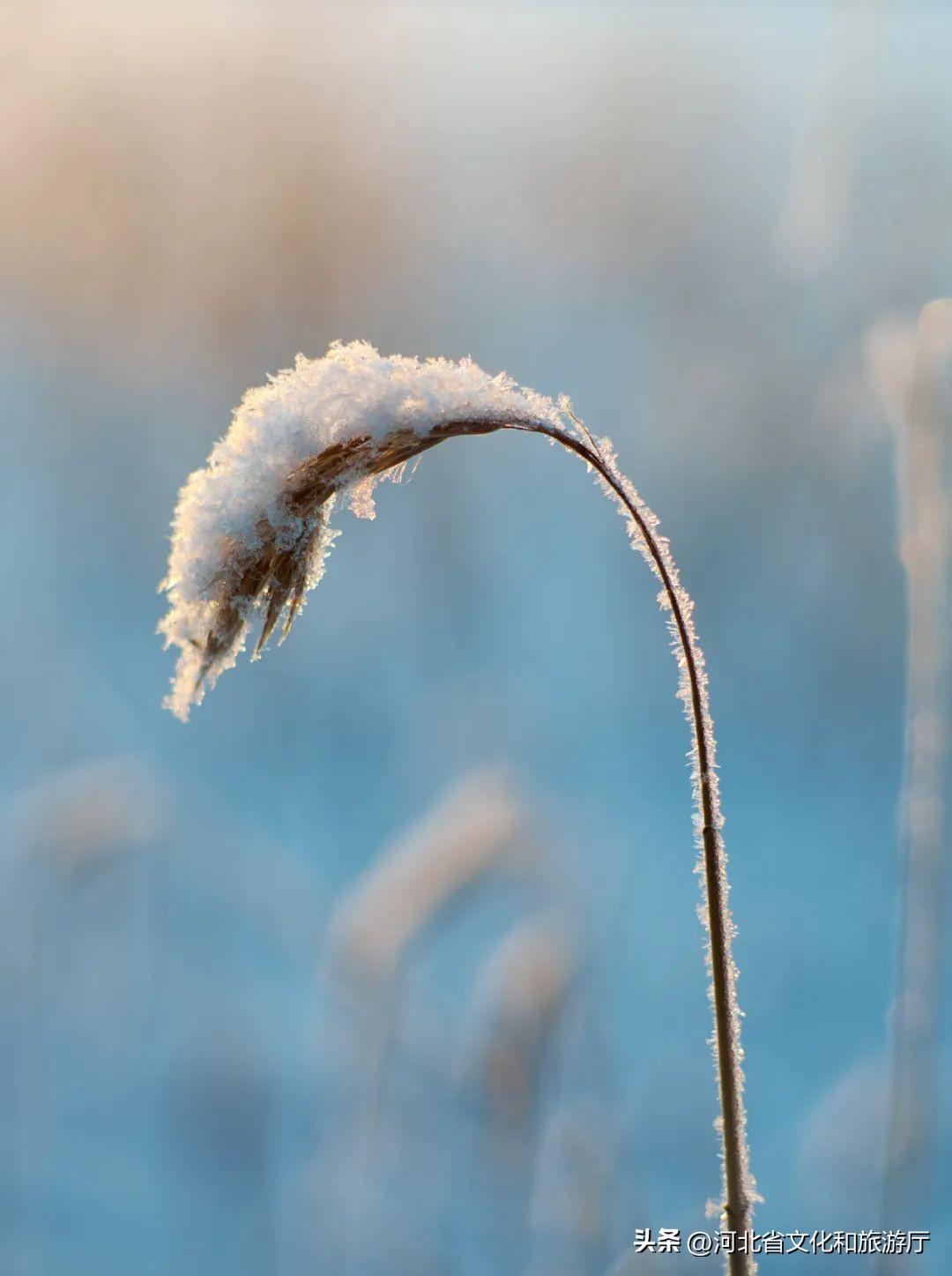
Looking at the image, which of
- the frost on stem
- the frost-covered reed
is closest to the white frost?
the frost-covered reed

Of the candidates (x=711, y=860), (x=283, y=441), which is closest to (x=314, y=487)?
(x=283, y=441)

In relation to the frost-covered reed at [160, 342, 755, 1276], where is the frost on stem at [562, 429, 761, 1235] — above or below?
below

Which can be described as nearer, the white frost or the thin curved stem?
the thin curved stem

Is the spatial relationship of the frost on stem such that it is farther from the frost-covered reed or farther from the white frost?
the white frost

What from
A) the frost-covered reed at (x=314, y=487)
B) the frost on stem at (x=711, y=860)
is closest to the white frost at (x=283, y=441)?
the frost-covered reed at (x=314, y=487)

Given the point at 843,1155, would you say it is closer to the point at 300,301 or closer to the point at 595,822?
the point at 595,822

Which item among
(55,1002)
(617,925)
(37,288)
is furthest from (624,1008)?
(37,288)

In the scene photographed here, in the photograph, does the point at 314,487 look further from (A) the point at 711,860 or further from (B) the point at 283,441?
(A) the point at 711,860
